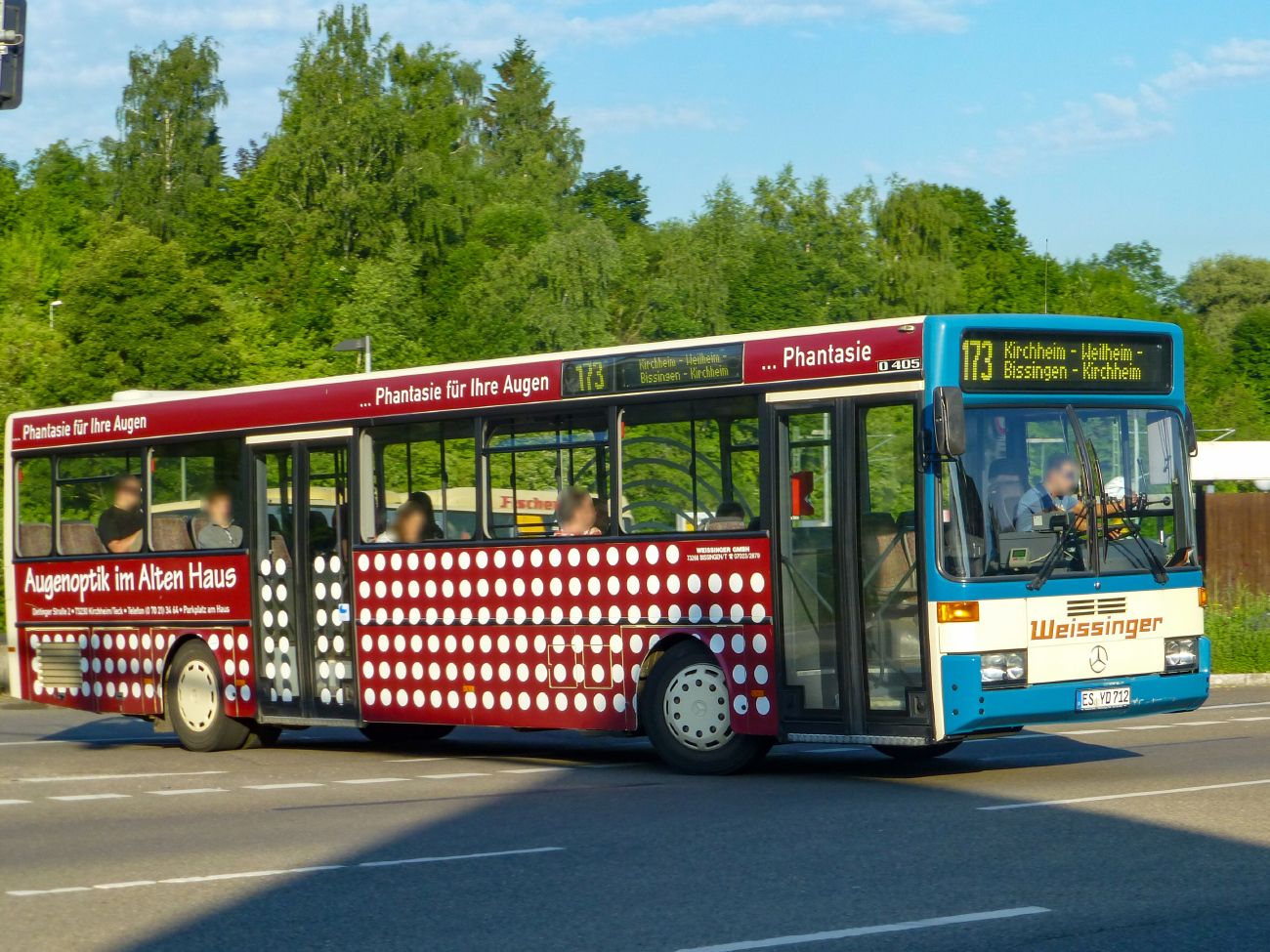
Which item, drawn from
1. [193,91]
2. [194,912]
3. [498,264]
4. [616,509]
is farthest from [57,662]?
[193,91]

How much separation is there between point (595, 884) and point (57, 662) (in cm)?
1111

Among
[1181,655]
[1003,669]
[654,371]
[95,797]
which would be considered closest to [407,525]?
[654,371]

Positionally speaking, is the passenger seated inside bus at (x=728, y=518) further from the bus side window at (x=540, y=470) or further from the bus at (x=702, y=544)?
the bus side window at (x=540, y=470)

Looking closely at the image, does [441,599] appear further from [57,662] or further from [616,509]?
[57,662]

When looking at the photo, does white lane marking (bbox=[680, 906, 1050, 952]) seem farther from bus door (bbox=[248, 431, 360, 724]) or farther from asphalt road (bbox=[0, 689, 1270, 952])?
bus door (bbox=[248, 431, 360, 724])

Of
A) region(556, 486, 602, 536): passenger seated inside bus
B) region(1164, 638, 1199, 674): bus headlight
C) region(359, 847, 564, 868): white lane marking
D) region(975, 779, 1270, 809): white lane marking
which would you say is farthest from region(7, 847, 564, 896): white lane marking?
region(1164, 638, 1199, 674): bus headlight

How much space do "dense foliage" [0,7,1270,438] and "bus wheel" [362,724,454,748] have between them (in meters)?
35.7

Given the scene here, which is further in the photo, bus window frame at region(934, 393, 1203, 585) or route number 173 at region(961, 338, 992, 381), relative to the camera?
route number 173 at region(961, 338, 992, 381)

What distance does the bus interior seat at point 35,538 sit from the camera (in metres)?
18.1

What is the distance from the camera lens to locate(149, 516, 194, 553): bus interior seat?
55.1 ft

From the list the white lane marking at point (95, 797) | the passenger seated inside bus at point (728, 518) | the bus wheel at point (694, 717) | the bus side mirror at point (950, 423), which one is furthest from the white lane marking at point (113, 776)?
the bus side mirror at point (950, 423)

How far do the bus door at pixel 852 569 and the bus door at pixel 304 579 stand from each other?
4.63 meters

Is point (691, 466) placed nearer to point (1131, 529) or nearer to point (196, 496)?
point (1131, 529)

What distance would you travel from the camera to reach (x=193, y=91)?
261 ft
